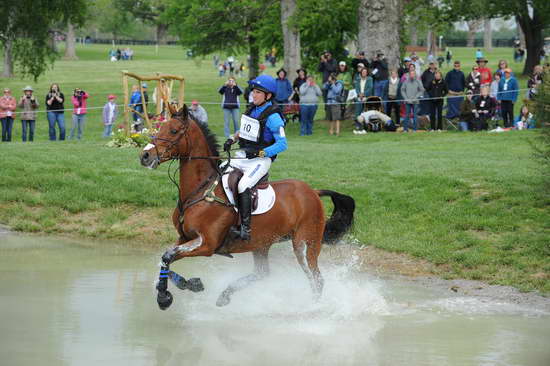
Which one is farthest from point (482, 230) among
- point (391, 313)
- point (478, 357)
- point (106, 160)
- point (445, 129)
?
point (445, 129)

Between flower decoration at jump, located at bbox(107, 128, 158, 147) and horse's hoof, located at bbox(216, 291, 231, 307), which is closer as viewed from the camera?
horse's hoof, located at bbox(216, 291, 231, 307)

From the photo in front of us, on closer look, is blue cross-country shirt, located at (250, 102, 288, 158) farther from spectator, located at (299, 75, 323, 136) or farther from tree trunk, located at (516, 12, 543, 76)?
tree trunk, located at (516, 12, 543, 76)

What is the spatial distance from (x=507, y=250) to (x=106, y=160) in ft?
31.3

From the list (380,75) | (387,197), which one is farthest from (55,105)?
(387,197)

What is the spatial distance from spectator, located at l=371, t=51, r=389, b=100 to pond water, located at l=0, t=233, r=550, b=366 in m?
14.4

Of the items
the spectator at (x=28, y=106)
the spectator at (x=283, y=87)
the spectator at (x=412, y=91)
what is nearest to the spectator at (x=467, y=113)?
the spectator at (x=412, y=91)

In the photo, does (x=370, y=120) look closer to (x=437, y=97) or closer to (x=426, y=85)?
(x=426, y=85)

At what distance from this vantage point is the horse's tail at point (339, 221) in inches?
457

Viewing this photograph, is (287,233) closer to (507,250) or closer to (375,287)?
(375,287)

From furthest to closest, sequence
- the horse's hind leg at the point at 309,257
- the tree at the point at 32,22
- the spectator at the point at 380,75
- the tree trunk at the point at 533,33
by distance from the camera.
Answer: the tree trunk at the point at 533,33, the tree at the point at 32,22, the spectator at the point at 380,75, the horse's hind leg at the point at 309,257

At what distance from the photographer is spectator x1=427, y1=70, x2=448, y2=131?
2603 centimetres

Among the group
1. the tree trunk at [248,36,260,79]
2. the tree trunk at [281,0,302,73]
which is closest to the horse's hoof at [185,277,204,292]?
the tree trunk at [281,0,302,73]

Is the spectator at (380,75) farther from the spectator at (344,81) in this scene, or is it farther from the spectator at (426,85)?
the spectator at (344,81)

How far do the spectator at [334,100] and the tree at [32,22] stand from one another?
9.49 m
